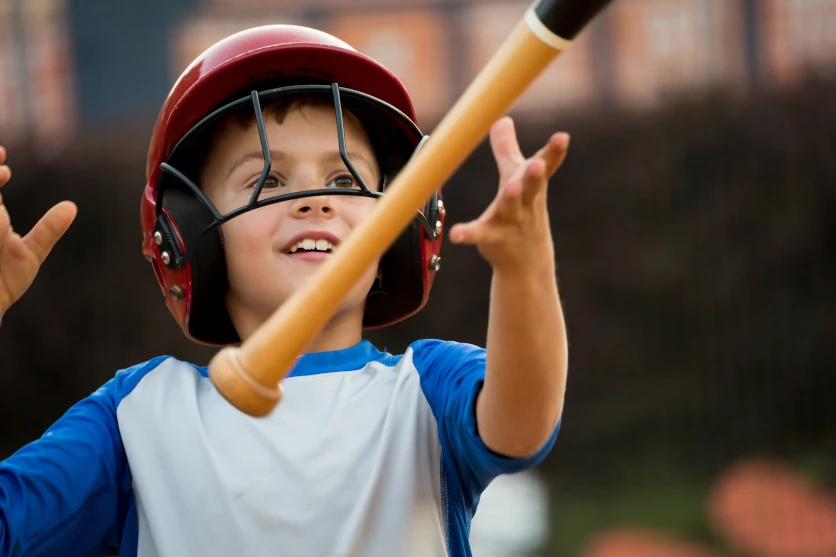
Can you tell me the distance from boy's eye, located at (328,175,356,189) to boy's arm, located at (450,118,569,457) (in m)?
0.62

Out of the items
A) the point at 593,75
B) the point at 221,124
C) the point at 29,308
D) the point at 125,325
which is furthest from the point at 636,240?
the point at 593,75

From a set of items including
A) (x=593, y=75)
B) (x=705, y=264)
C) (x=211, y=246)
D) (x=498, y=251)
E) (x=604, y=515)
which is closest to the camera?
(x=498, y=251)

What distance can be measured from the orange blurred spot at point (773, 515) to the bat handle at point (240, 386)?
248 inches

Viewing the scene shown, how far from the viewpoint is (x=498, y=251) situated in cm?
195

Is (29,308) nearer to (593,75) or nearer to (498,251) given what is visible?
(498,251)

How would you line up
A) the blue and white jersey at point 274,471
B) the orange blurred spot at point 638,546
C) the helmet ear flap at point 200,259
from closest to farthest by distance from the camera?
1. the blue and white jersey at point 274,471
2. the helmet ear flap at point 200,259
3. the orange blurred spot at point 638,546

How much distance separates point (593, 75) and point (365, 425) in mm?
16488

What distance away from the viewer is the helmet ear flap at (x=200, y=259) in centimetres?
251

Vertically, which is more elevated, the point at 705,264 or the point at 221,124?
the point at 221,124

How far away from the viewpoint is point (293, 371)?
247cm

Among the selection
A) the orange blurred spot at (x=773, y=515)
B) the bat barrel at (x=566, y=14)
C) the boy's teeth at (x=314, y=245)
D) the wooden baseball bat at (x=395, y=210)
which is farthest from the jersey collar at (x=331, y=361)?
the orange blurred spot at (x=773, y=515)

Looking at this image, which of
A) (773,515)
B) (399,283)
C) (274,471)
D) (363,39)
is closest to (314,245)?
(399,283)

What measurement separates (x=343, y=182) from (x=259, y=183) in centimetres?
25

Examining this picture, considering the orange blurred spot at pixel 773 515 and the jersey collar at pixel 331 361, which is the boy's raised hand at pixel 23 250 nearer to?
the jersey collar at pixel 331 361
